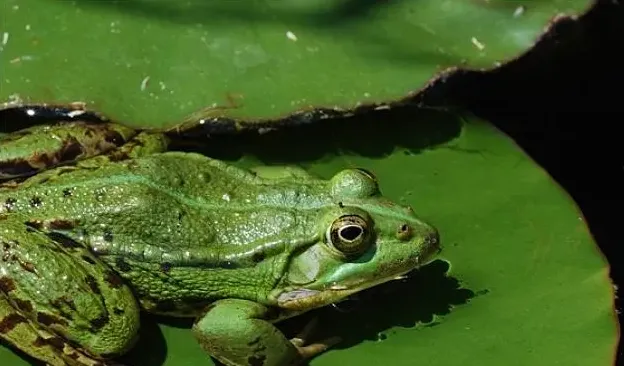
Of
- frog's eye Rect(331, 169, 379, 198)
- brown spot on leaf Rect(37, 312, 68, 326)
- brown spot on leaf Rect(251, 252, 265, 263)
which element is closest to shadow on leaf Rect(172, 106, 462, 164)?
frog's eye Rect(331, 169, 379, 198)

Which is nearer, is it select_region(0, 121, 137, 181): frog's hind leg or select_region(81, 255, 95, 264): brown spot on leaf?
select_region(81, 255, 95, 264): brown spot on leaf

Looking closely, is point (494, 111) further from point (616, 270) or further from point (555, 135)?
point (616, 270)

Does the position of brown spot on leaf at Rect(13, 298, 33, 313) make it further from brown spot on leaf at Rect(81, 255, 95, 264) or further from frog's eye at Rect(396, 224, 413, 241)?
frog's eye at Rect(396, 224, 413, 241)

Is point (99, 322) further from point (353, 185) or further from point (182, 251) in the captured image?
point (353, 185)

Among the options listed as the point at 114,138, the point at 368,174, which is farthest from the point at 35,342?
the point at 368,174

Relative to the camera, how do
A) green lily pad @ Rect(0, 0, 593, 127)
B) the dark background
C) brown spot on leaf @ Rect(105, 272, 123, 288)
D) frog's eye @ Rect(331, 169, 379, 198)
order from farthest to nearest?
the dark background → green lily pad @ Rect(0, 0, 593, 127) → frog's eye @ Rect(331, 169, 379, 198) → brown spot on leaf @ Rect(105, 272, 123, 288)

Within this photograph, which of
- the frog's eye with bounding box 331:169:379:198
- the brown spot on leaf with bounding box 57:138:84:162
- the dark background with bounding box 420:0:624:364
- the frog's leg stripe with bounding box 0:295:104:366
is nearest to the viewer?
the frog's leg stripe with bounding box 0:295:104:366

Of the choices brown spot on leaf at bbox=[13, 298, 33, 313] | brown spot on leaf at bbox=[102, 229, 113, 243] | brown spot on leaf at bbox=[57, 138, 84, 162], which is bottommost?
brown spot on leaf at bbox=[13, 298, 33, 313]
